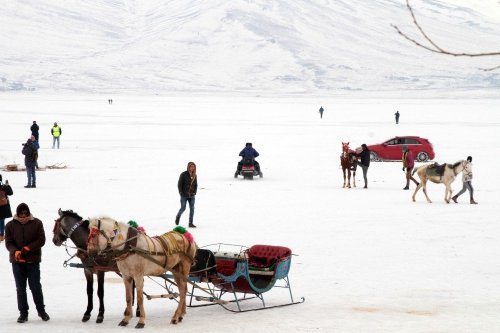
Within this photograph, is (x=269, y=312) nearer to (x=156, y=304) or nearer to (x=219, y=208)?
(x=156, y=304)

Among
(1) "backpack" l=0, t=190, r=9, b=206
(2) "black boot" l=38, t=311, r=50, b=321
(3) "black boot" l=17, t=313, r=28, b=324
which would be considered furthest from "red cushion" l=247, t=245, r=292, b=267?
Result: (1) "backpack" l=0, t=190, r=9, b=206

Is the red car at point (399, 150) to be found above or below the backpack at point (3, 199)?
above

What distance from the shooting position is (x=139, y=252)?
419 inches

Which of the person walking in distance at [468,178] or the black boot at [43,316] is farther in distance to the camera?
the person walking in distance at [468,178]

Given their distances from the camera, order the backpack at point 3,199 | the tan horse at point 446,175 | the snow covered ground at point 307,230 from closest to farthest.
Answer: the snow covered ground at point 307,230 < the backpack at point 3,199 < the tan horse at point 446,175

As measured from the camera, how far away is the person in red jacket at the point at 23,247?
11094 mm

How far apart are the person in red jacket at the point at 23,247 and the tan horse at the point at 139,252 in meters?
0.96

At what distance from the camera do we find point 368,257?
16.8 meters

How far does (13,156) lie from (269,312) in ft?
→ 90.9

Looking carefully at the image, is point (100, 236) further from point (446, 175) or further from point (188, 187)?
point (446, 175)

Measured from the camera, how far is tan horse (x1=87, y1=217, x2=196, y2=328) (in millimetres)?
10555

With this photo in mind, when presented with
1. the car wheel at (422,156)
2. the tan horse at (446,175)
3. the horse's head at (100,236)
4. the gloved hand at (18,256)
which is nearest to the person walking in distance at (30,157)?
the tan horse at (446,175)

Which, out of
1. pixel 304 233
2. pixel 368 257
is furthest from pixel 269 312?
pixel 304 233

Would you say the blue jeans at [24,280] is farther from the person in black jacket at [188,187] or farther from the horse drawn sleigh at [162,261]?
the person in black jacket at [188,187]
